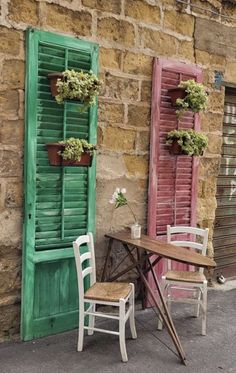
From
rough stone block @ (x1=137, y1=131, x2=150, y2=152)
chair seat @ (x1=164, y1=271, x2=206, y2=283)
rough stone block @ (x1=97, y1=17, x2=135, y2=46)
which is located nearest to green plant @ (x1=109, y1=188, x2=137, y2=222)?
rough stone block @ (x1=137, y1=131, x2=150, y2=152)

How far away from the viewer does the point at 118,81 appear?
412 cm

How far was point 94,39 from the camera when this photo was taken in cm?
390

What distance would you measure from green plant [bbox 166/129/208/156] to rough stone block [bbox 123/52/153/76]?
0.67 metres

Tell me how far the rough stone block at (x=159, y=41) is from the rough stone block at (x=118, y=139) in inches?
35.6

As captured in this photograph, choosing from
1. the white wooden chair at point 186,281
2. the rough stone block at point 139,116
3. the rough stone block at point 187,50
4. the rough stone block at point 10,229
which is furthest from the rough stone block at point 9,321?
the rough stone block at point 187,50

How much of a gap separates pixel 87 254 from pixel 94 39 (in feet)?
6.35

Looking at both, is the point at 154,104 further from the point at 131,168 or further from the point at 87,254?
the point at 87,254

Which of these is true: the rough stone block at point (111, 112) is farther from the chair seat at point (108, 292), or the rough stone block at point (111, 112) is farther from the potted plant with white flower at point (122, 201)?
the chair seat at point (108, 292)

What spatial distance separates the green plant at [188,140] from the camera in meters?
4.33

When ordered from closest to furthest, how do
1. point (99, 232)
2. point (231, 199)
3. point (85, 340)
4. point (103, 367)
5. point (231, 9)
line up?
point (103, 367)
point (85, 340)
point (99, 232)
point (231, 9)
point (231, 199)

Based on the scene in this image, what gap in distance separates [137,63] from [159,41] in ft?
1.28

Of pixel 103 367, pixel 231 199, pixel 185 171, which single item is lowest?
pixel 103 367

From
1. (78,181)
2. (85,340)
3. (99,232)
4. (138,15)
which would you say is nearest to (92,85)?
(78,181)

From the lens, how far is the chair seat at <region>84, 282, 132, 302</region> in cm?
336
